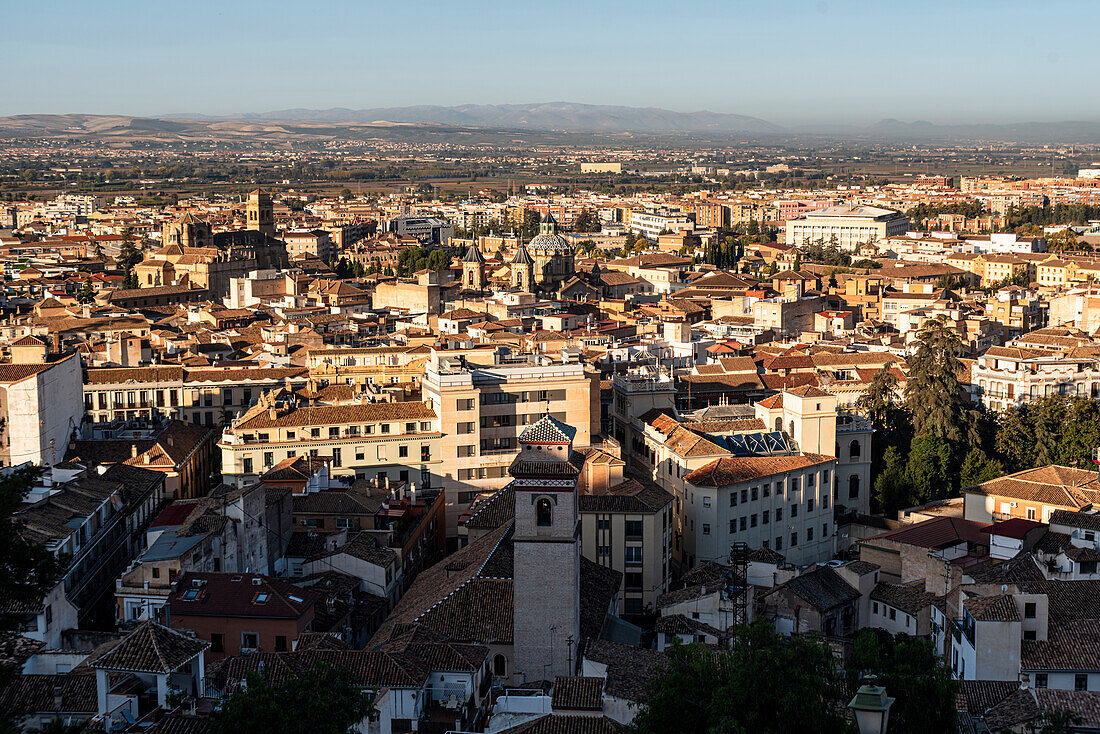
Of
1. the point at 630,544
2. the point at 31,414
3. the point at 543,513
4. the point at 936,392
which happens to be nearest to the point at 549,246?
the point at 936,392

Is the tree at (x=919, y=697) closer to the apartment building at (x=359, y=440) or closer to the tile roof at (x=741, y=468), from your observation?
the tile roof at (x=741, y=468)

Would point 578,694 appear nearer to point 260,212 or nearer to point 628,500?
point 628,500

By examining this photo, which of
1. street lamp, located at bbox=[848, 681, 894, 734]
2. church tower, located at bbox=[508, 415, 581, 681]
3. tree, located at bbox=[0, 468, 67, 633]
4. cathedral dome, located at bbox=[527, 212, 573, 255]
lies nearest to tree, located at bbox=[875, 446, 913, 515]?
church tower, located at bbox=[508, 415, 581, 681]

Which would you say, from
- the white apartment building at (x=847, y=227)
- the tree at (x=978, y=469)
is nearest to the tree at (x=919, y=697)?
the tree at (x=978, y=469)

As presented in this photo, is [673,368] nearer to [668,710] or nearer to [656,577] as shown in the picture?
[656,577]

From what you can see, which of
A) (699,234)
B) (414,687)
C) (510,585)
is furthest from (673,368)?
(699,234)
